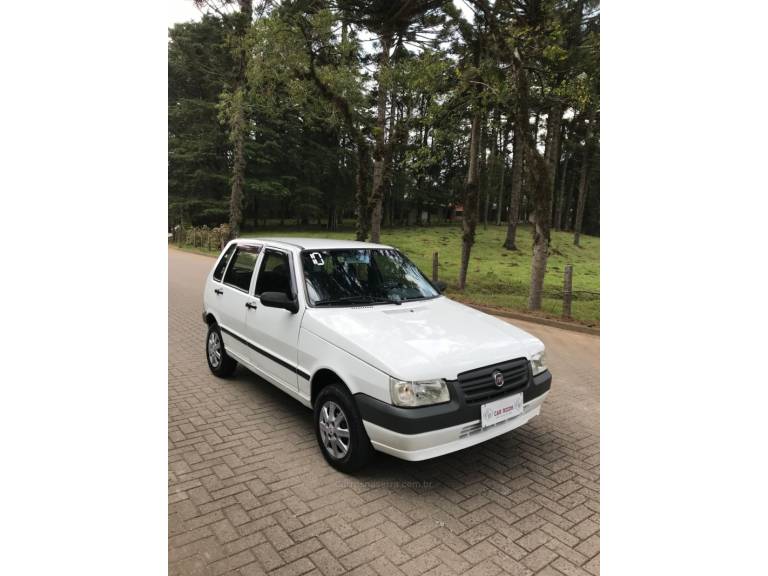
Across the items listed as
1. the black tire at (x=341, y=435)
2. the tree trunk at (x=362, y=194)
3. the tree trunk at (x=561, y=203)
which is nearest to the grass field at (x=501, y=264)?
the tree trunk at (x=561, y=203)

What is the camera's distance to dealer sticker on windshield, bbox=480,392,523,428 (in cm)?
306

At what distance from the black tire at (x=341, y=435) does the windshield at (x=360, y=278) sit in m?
0.83

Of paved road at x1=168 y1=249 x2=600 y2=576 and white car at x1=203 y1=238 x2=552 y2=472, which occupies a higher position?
white car at x1=203 y1=238 x2=552 y2=472

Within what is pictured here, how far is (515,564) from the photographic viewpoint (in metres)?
2.43

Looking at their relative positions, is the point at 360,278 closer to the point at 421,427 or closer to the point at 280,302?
the point at 280,302

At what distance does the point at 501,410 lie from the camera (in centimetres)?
316

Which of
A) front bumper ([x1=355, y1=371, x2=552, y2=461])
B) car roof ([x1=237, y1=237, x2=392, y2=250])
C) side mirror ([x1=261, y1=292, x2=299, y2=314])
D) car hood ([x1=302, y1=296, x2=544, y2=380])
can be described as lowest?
front bumper ([x1=355, y1=371, x2=552, y2=461])

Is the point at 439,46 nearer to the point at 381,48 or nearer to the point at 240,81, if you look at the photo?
the point at 381,48

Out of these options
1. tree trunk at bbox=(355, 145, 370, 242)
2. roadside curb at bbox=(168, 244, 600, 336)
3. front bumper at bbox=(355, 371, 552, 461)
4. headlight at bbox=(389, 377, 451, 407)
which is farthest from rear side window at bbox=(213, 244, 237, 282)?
tree trunk at bbox=(355, 145, 370, 242)

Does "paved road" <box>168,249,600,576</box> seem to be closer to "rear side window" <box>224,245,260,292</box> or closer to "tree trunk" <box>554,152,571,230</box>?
"rear side window" <box>224,245,260,292</box>

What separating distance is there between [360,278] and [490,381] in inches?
64.2

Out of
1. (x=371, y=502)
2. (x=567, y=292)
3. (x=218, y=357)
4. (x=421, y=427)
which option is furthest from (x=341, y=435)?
(x=567, y=292)

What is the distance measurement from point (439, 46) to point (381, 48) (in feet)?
5.87

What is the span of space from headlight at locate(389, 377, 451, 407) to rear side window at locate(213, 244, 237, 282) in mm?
3226
